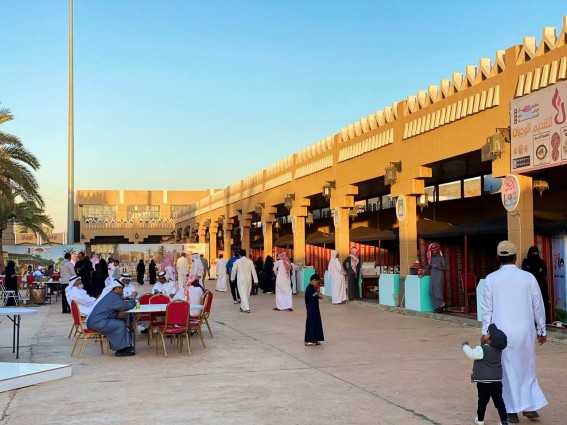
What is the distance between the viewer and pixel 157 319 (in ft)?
38.7

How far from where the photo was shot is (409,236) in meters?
17.6

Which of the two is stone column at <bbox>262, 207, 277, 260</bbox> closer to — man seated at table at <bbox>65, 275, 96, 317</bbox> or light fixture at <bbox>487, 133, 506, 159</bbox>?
light fixture at <bbox>487, 133, 506, 159</bbox>

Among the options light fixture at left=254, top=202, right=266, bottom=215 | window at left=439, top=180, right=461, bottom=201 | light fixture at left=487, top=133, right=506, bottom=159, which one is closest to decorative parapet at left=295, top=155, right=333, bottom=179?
window at left=439, top=180, right=461, bottom=201

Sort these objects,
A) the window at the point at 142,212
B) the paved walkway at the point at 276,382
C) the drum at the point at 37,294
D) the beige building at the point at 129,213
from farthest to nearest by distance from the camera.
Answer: the window at the point at 142,212, the beige building at the point at 129,213, the drum at the point at 37,294, the paved walkway at the point at 276,382

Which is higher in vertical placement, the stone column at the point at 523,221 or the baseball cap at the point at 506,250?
the stone column at the point at 523,221

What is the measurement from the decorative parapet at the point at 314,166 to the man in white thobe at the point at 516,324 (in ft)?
54.4

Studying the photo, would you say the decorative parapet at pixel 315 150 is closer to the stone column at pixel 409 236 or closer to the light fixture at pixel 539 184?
the stone column at pixel 409 236

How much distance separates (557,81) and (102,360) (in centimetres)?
891

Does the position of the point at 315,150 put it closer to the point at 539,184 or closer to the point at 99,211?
the point at 539,184

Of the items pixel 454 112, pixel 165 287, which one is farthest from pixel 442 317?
pixel 165 287

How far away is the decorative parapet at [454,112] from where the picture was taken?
44.5 feet

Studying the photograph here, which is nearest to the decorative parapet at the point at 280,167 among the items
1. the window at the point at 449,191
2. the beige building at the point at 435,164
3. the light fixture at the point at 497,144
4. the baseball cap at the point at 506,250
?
the beige building at the point at 435,164

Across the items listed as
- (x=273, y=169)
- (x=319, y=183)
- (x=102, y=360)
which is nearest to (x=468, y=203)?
(x=319, y=183)

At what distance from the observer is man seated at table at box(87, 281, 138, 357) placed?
10.3 m
